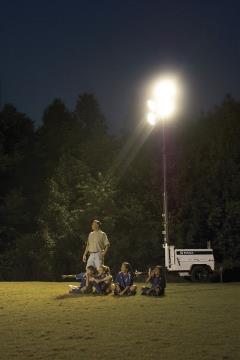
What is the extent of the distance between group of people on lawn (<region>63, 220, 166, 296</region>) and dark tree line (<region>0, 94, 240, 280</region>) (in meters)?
14.5

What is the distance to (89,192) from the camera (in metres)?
36.8

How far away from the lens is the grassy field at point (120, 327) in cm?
838

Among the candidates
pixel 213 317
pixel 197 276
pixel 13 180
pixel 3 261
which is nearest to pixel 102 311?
pixel 213 317

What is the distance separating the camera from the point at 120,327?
35.1ft

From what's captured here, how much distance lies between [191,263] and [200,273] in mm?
605

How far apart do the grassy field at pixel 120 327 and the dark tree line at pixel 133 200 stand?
17993 millimetres

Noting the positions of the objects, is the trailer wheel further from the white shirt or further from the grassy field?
the grassy field

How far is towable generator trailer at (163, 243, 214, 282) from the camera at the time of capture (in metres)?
27.8

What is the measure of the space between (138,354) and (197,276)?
66.4 ft

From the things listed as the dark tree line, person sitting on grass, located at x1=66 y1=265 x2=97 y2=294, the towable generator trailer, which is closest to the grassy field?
person sitting on grass, located at x1=66 y1=265 x2=97 y2=294

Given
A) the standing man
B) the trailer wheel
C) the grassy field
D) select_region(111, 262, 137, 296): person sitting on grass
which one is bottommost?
the grassy field

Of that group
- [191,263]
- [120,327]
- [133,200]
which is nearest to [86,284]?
[120,327]

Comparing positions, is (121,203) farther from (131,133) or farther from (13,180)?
(13,180)

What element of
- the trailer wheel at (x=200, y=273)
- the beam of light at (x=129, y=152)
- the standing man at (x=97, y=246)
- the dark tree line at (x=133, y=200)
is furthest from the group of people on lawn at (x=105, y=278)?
the beam of light at (x=129, y=152)
